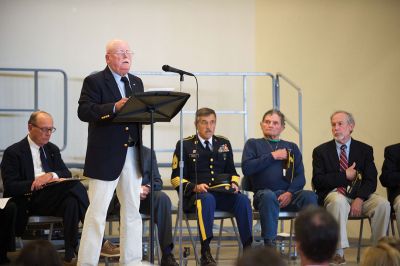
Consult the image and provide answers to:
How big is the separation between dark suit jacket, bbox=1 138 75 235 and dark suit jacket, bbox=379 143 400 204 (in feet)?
8.62

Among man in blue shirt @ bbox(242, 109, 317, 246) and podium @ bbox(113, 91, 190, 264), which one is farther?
man in blue shirt @ bbox(242, 109, 317, 246)

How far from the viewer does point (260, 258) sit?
6.66 ft

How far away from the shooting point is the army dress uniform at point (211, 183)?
5.72m

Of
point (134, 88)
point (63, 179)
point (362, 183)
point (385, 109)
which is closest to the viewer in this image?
point (134, 88)

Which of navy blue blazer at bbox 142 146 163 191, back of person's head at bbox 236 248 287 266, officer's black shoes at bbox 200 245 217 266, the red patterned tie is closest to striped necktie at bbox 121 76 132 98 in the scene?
navy blue blazer at bbox 142 146 163 191

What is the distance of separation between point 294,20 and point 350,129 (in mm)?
1863

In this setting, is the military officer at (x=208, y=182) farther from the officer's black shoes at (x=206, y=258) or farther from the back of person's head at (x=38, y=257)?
the back of person's head at (x=38, y=257)

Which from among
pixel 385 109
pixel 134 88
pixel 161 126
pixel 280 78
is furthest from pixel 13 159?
pixel 385 109

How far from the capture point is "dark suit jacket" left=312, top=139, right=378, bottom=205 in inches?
245

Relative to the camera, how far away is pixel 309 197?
19.7 ft

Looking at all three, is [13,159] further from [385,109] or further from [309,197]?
[385,109]

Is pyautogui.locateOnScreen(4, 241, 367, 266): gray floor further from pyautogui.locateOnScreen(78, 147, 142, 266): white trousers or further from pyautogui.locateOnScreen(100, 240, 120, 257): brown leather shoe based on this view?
pyautogui.locateOnScreen(78, 147, 142, 266): white trousers

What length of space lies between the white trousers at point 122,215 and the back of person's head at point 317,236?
2435 millimetres

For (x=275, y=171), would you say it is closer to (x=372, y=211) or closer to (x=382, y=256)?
(x=372, y=211)
